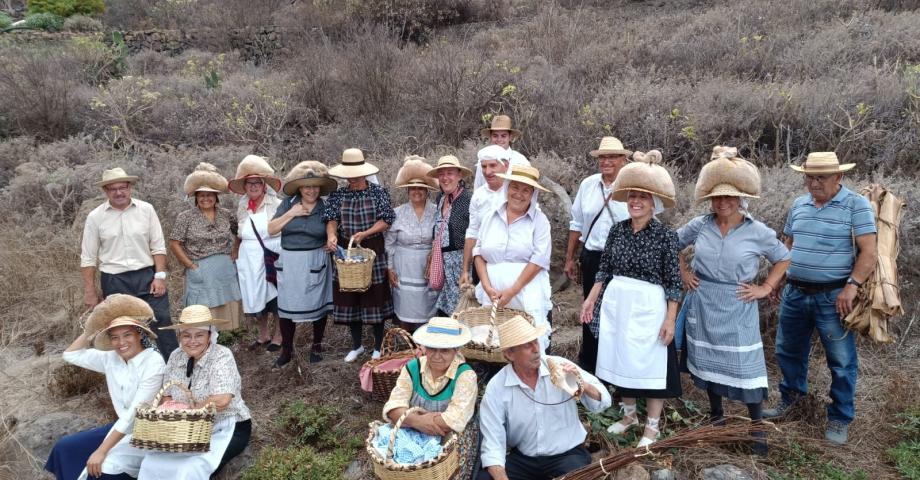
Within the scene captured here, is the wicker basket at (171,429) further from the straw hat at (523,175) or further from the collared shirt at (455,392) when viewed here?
the straw hat at (523,175)

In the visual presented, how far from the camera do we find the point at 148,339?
4.20 meters

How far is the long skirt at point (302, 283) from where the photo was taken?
500cm

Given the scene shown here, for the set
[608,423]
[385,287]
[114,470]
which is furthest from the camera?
[385,287]

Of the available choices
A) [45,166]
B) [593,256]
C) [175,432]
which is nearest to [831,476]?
[593,256]

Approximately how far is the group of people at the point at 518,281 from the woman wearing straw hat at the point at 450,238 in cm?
2

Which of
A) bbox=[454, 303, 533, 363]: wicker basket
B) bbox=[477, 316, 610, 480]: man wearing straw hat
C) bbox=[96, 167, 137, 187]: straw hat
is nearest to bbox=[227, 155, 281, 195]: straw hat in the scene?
bbox=[96, 167, 137, 187]: straw hat

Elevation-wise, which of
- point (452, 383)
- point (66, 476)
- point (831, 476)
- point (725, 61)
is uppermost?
point (725, 61)

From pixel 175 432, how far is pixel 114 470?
736mm

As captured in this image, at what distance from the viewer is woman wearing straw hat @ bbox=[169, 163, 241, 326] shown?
5.11 meters

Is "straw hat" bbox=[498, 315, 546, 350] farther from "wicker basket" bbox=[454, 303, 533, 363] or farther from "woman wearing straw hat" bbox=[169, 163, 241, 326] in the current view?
"woman wearing straw hat" bbox=[169, 163, 241, 326]

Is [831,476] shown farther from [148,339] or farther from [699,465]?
[148,339]

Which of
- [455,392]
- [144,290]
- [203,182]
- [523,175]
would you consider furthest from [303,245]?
[455,392]

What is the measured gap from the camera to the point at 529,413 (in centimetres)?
333

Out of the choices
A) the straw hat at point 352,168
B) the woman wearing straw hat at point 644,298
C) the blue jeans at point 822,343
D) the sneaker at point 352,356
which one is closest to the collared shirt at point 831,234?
the blue jeans at point 822,343
